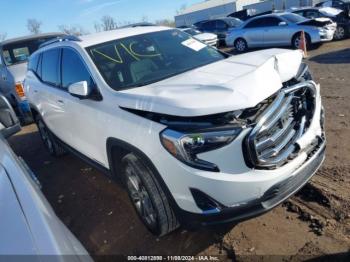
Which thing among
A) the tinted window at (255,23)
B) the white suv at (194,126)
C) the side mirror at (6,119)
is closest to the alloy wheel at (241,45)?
the tinted window at (255,23)

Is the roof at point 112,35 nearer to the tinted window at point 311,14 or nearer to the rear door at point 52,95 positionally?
the rear door at point 52,95

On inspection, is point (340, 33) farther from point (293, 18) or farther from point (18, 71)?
point (18, 71)

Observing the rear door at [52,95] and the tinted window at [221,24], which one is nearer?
the rear door at [52,95]

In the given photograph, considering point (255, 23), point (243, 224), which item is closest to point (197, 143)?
point (243, 224)

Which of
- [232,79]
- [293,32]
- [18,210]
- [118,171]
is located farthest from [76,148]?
[293,32]

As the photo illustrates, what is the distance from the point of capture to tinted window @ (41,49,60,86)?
482 centimetres

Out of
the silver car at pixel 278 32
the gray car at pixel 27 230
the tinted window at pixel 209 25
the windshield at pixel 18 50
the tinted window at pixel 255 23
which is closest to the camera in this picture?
the gray car at pixel 27 230

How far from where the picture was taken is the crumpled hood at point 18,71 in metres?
8.23

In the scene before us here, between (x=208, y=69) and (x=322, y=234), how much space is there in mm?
1884

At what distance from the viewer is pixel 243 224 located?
3.40 metres

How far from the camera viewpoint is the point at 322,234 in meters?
3.06

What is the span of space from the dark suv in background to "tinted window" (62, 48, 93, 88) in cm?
1615

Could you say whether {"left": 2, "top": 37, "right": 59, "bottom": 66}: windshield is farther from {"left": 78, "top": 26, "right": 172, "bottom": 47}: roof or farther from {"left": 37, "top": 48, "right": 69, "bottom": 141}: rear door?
{"left": 78, "top": 26, "right": 172, "bottom": 47}: roof

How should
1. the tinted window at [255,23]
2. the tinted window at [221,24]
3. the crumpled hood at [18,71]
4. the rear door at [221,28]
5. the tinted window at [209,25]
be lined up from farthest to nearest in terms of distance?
the tinted window at [209,25] → the tinted window at [221,24] → the rear door at [221,28] → the tinted window at [255,23] → the crumpled hood at [18,71]
